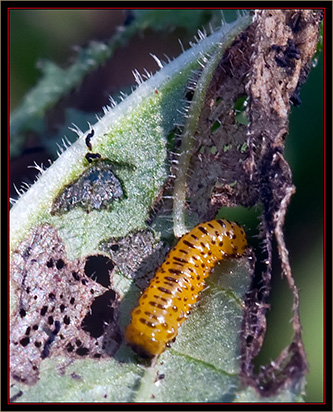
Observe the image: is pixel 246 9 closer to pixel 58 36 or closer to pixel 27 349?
pixel 58 36

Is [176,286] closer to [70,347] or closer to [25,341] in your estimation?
[70,347]

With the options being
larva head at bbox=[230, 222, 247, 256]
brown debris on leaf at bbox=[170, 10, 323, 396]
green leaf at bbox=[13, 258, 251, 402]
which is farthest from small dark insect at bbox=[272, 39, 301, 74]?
green leaf at bbox=[13, 258, 251, 402]

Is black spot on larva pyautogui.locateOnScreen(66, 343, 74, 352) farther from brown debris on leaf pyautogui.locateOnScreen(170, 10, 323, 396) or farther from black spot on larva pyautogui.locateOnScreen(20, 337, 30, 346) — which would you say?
brown debris on leaf pyautogui.locateOnScreen(170, 10, 323, 396)

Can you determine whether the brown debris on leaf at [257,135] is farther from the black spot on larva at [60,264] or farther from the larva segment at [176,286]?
the black spot on larva at [60,264]

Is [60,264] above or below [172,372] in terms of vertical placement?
above

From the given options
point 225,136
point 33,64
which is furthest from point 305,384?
point 33,64

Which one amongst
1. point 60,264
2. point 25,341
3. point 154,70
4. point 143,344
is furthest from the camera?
point 154,70

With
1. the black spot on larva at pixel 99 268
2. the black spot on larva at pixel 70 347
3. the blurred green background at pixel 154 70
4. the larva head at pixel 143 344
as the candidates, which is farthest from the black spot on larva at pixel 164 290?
the blurred green background at pixel 154 70

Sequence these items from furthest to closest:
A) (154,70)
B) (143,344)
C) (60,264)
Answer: (154,70)
(60,264)
(143,344)

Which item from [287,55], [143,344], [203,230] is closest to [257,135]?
[287,55]
